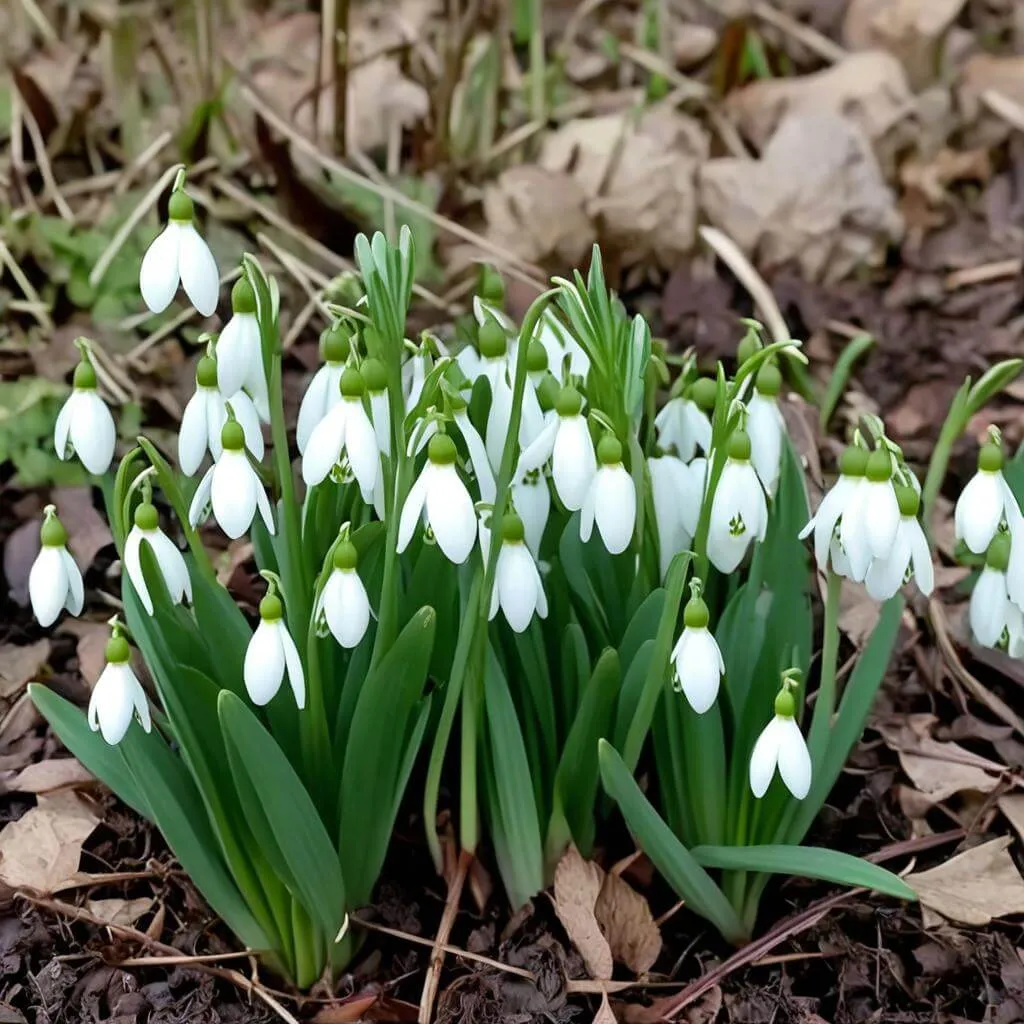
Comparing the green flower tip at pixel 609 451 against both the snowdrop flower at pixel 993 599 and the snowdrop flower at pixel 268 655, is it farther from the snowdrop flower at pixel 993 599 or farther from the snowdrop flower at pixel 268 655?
the snowdrop flower at pixel 993 599

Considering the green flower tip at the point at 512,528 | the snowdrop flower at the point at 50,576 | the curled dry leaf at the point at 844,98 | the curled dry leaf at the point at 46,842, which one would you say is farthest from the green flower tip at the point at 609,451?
the curled dry leaf at the point at 844,98

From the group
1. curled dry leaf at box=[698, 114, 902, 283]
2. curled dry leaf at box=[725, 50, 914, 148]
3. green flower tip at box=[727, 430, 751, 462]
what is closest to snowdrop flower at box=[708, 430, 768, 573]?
green flower tip at box=[727, 430, 751, 462]

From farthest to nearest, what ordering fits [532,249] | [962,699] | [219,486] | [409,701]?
[532,249] → [962,699] → [409,701] → [219,486]

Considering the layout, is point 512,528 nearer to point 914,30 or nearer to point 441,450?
point 441,450

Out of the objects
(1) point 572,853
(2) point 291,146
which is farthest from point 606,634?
(2) point 291,146

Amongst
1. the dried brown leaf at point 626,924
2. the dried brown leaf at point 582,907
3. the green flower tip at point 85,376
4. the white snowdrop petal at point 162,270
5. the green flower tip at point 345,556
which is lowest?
the dried brown leaf at point 626,924

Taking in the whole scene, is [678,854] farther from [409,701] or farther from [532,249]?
[532,249]
